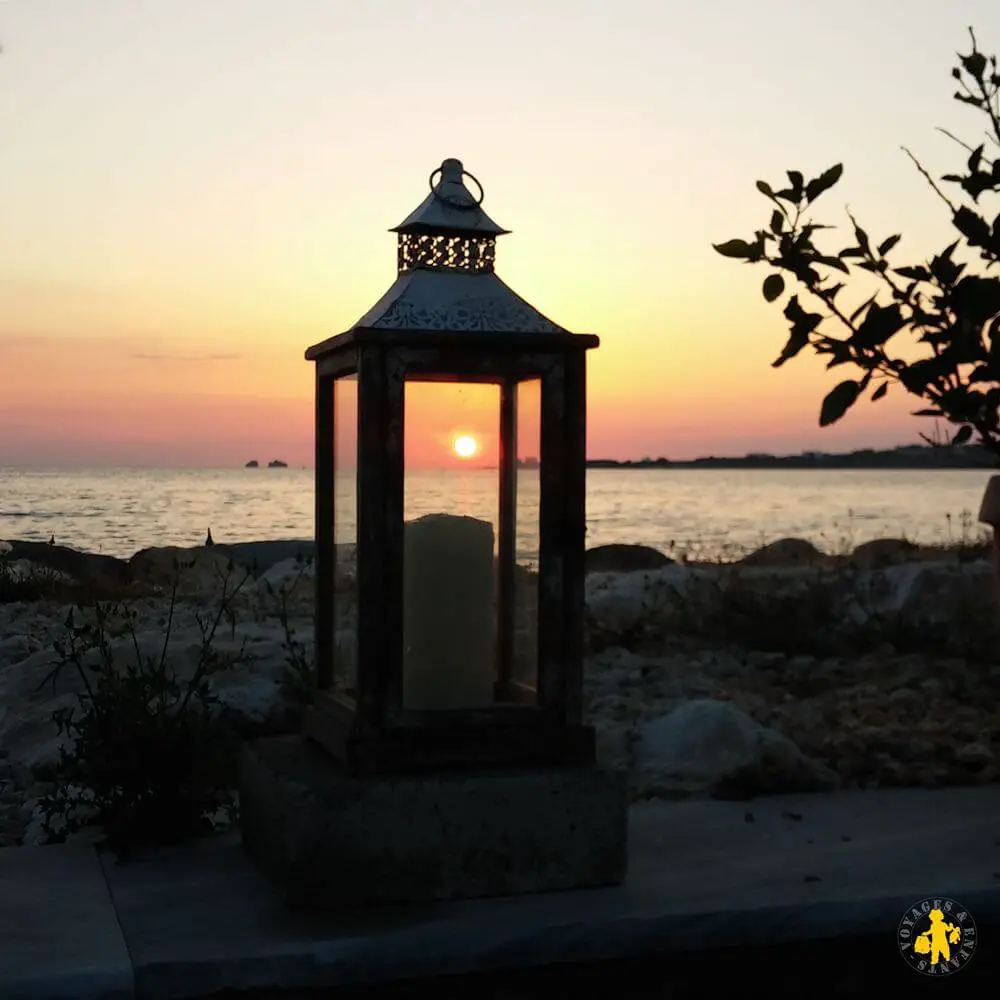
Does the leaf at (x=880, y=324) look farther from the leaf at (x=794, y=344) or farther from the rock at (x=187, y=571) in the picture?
the rock at (x=187, y=571)

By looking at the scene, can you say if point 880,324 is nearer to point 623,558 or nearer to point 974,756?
point 974,756

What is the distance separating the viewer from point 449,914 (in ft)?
10.1

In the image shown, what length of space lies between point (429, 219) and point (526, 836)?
1.49 metres

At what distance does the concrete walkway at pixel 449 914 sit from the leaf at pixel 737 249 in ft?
4.95

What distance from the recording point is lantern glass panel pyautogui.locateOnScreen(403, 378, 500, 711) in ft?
10.2

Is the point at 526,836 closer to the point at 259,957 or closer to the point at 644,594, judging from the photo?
the point at 259,957

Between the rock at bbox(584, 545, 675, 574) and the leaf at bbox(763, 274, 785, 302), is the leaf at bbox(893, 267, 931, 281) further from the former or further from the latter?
the rock at bbox(584, 545, 675, 574)

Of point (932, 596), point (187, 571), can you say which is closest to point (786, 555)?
point (932, 596)

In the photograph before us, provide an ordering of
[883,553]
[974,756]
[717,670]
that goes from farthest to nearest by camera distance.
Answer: [883,553] → [717,670] → [974,756]

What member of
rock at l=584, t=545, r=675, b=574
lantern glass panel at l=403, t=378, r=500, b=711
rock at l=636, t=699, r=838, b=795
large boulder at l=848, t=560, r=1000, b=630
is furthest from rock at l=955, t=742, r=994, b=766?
rock at l=584, t=545, r=675, b=574

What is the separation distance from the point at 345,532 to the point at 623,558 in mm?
10282

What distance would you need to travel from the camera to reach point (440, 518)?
3.15 metres

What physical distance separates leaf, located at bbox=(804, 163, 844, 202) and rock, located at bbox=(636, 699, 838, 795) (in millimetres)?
1881

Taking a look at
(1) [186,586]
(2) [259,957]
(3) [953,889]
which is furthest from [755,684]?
(1) [186,586]
